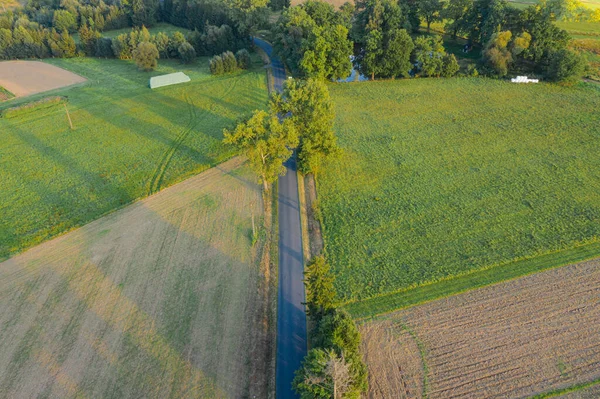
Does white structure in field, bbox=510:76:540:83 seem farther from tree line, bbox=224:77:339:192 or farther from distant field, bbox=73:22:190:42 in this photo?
distant field, bbox=73:22:190:42

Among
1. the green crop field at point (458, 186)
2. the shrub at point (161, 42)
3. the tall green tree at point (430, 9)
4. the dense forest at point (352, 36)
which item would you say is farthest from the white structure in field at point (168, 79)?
the tall green tree at point (430, 9)

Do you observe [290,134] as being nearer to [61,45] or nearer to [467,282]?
[467,282]

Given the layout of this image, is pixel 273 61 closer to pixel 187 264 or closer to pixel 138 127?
pixel 138 127

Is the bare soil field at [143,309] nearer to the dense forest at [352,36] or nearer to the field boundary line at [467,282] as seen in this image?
the field boundary line at [467,282]

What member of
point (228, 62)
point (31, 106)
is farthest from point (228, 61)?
point (31, 106)

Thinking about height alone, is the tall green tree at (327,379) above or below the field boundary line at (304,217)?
above

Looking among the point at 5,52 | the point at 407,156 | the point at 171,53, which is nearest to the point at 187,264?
the point at 407,156

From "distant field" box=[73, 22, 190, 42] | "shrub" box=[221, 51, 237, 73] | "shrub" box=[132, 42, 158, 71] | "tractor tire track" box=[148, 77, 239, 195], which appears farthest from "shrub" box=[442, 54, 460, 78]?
"distant field" box=[73, 22, 190, 42]
